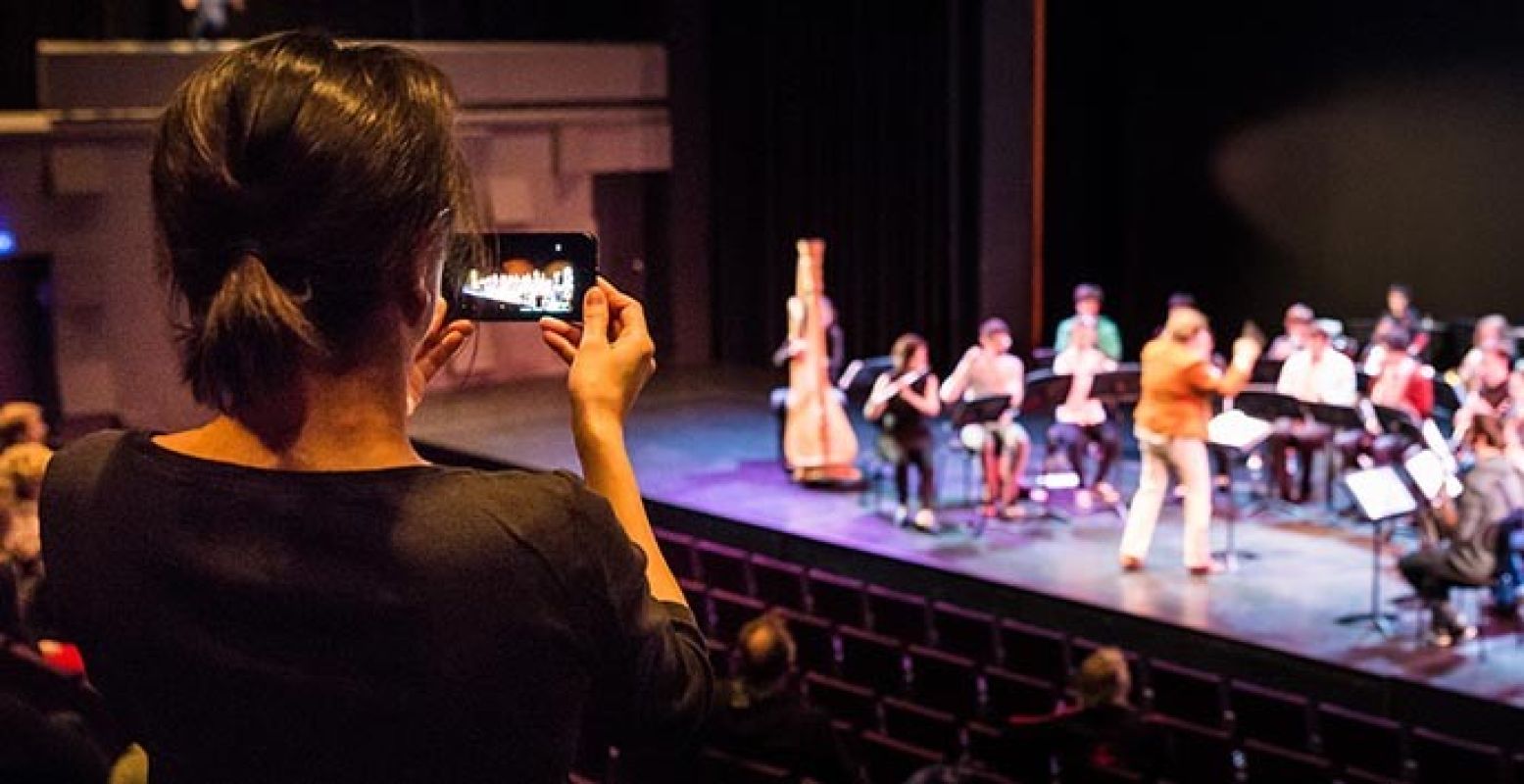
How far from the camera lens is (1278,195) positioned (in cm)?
1555

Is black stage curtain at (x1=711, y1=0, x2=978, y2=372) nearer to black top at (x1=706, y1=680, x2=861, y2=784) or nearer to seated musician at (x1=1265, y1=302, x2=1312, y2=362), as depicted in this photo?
seated musician at (x1=1265, y1=302, x2=1312, y2=362)

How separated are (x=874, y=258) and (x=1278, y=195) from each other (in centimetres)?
356

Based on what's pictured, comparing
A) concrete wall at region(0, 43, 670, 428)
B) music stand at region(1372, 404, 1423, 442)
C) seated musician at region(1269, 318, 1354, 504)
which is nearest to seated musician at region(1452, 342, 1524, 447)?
music stand at region(1372, 404, 1423, 442)

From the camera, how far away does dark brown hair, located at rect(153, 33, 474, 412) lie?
119 centimetres

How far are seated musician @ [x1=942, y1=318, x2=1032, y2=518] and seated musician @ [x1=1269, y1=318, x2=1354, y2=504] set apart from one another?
1.60 metres

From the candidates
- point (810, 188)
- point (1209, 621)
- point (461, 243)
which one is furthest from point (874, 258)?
point (461, 243)

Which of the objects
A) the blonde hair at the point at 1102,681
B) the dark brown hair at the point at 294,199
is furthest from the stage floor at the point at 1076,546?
the dark brown hair at the point at 294,199

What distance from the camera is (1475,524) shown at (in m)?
8.98

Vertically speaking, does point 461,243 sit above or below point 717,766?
above

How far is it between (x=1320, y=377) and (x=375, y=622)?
1075 cm

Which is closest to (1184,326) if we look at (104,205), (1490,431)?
(1490,431)

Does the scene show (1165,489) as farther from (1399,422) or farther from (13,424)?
(13,424)

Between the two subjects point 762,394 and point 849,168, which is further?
point 849,168

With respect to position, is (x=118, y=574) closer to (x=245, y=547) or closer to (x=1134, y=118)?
(x=245, y=547)
